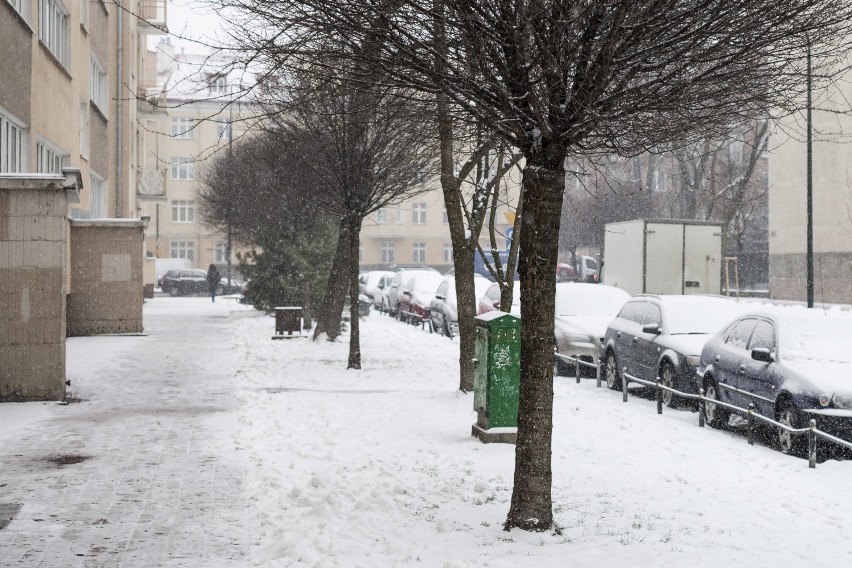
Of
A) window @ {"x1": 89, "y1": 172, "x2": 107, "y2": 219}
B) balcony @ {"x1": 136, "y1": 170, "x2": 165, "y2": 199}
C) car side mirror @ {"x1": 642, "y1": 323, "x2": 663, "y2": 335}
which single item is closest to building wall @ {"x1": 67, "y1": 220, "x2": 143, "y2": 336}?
window @ {"x1": 89, "y1": 172, "x2": 107, "y2": 219}

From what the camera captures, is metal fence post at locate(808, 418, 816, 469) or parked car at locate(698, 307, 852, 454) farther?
parked car at locate(698, 307, 852, 454)

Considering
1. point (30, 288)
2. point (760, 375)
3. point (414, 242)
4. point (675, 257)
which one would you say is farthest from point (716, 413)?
point (414, 242)

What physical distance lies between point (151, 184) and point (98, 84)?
30.8ft

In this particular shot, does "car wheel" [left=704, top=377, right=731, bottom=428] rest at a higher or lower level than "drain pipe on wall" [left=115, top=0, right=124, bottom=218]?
lower

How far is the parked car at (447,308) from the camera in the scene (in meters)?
25.3

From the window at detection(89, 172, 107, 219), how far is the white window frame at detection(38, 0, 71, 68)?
490cm

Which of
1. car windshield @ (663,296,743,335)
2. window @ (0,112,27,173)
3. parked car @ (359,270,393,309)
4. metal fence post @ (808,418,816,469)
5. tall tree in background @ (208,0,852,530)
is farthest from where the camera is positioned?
parked car @ (359,270,393,309)

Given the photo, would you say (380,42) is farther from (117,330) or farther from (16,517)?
(117,330)

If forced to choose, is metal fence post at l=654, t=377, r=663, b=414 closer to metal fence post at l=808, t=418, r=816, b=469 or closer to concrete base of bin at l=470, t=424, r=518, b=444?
concrete base of bin at l=470, t=424, r=518, b=444

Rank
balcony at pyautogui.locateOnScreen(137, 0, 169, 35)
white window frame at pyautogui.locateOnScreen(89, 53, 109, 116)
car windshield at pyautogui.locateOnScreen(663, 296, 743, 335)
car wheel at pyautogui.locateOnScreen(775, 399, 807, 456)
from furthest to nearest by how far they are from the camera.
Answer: balcony at pyautogui.locateOnScreen(137, 0, 169, 35)
white window frame at pyautogui.locateOnScreen(89, 53, 109, 116)
car windshield at pyautogui.locateOnScreen(663, 296, 743, 335)
car wheel at pyautogui.locateOnScreen(775, 399, 807, 456)

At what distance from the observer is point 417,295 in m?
31.9

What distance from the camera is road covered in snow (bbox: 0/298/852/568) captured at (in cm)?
638

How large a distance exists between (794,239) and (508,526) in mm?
40724

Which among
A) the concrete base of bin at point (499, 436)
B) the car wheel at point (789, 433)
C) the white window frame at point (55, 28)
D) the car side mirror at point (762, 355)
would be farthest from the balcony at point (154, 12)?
the car wheel at point (789, 433)
